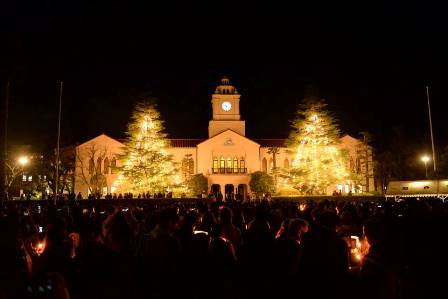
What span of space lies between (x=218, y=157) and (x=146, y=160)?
14.5 metres

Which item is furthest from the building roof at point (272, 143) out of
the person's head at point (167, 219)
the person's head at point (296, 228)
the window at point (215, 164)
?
the person's head at point (167, 219)

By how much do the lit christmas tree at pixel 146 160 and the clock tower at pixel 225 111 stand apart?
14980mm

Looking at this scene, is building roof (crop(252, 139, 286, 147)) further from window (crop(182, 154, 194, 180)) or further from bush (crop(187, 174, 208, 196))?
bush (crop(187, 174, 208, 196))

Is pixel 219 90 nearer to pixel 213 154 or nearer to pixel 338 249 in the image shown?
pixel 213 154

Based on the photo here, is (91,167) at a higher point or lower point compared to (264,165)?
lower

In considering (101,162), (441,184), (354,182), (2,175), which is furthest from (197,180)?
(441,184)

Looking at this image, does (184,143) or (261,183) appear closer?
(261,183)

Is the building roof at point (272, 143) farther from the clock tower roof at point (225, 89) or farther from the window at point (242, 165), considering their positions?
the clock tower roof at point (225, 89)

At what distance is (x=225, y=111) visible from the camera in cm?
6109

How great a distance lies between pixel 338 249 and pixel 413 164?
6216 centimetres

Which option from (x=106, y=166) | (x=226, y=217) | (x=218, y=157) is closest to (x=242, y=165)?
(x=218, y=157)

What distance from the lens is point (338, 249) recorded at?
5.40 m

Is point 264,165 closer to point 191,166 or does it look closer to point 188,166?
point 191,166

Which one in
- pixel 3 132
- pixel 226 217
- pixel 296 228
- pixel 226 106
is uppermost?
pixel 226 106
